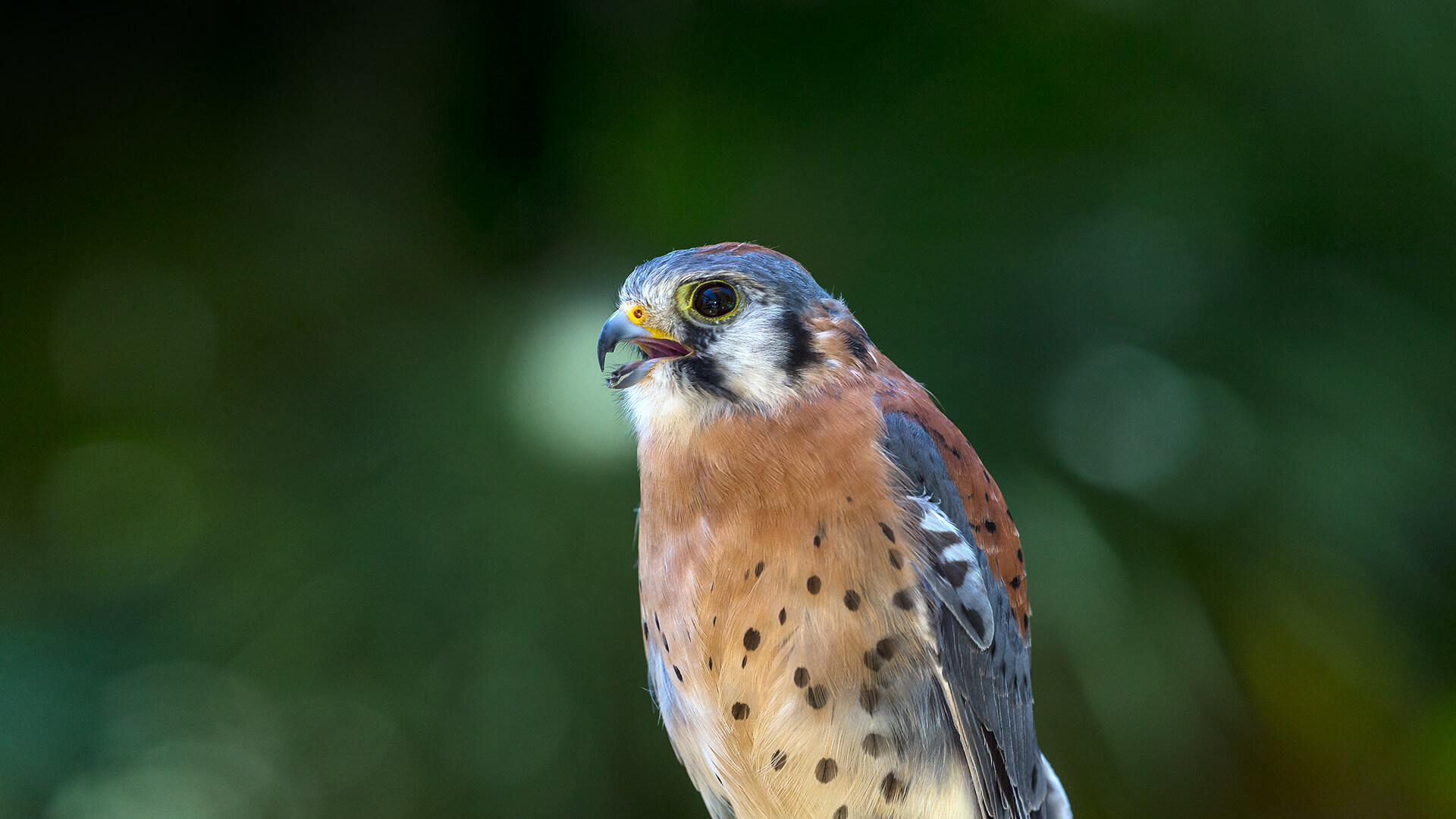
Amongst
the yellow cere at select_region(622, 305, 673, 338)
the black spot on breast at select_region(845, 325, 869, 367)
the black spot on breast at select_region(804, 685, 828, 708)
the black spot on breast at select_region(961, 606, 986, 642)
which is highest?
the yellow cere at select_region(622, 305, 673, 338)

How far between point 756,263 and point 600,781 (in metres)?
1.83

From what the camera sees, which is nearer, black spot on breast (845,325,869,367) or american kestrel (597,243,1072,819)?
american kestrel (597,243,1072,819)

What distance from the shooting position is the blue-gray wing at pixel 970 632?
4.49 ft

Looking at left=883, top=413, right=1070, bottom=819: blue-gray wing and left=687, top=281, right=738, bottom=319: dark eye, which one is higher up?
left=687, top=281, right=738, bottom=319: dark eye

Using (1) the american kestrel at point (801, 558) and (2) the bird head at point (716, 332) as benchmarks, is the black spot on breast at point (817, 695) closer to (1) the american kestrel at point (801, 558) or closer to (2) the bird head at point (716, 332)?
(1) the american kestrel at point (801, 558)

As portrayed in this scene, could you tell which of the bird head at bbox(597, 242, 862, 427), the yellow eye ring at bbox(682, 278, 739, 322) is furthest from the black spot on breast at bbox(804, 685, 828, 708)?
the yellow eye ring at bbox(682, 278, 739, 322)

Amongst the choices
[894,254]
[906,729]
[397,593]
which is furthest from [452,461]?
[906,729]

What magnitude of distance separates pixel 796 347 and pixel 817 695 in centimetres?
47

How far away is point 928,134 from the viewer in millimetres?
2621

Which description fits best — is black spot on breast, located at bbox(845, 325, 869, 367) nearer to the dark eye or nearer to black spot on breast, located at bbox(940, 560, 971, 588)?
the dark eye

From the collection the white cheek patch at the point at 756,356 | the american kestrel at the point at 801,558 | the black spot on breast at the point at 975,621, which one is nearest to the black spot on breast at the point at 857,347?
the american kestrel at the point at 801,558

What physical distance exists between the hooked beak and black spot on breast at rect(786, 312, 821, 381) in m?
0.14

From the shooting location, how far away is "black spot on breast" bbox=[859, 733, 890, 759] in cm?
131

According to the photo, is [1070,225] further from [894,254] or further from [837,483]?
[837,483]
